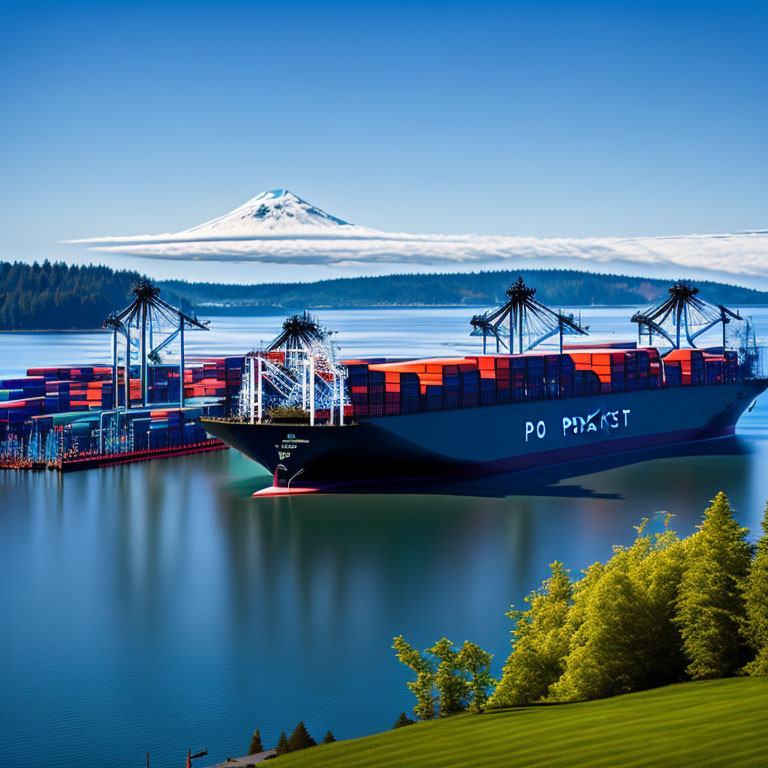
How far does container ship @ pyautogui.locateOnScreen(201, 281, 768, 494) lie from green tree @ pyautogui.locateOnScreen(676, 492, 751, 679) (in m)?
24.8

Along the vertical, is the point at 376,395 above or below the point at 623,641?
above

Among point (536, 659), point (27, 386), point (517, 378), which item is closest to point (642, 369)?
point (517, 378)

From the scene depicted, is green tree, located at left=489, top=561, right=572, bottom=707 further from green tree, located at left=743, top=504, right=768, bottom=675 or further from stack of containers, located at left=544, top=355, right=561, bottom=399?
stack of containers, located at left=544, top=355, right=561, bottom=399

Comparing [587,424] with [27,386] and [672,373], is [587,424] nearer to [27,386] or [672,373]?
[672,373]

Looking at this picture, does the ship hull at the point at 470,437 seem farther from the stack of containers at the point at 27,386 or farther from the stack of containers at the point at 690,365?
the stack of containers at the point at 27,386

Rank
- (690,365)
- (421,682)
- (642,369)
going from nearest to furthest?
1. (421,682)
2. (642,369)
3. (690,365)

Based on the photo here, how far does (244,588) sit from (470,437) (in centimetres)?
1967

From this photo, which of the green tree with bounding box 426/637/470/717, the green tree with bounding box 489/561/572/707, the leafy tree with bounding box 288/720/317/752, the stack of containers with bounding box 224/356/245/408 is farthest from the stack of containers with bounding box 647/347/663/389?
the leafy tree with bounding box 288/720/317/752

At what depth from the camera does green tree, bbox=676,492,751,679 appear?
18047 mm

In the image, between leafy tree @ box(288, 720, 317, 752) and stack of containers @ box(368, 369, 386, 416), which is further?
stack of containers @ box(368, 369, 386, 416)

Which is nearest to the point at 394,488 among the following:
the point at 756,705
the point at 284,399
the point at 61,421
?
the point at 284,399

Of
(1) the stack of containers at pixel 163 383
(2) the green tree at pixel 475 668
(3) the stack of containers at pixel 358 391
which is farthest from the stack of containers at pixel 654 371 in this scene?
(2) the green tree at pixel 475 668

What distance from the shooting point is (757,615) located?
58.2 feet

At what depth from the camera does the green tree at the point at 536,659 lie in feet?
63.3
